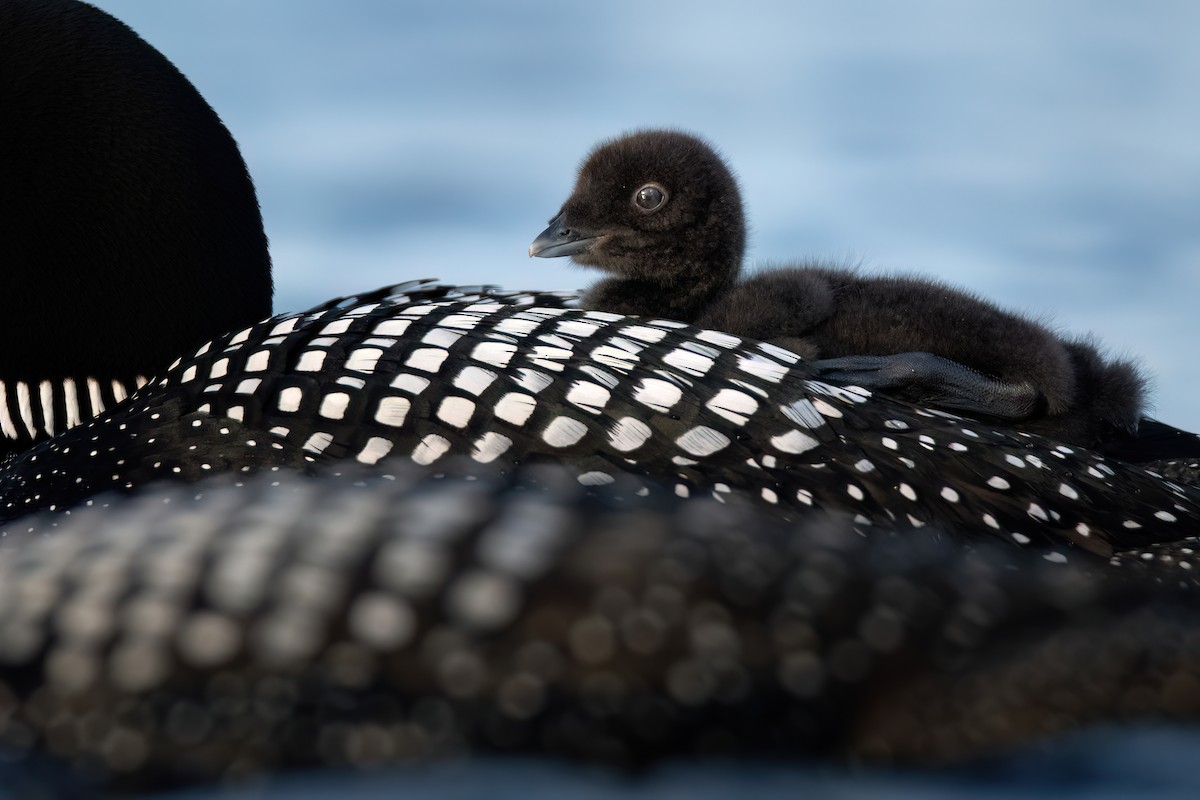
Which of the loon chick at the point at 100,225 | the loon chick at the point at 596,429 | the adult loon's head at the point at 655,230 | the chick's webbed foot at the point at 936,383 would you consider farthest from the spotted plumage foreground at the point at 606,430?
the adult loon's head at the point at 655,230

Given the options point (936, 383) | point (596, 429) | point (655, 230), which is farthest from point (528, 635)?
point (655, 230)

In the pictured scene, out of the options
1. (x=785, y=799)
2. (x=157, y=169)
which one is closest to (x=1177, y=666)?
(x=785, y=799)

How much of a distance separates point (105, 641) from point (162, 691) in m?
0.06

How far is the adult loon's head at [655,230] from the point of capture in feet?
7.32

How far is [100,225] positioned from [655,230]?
99 cm

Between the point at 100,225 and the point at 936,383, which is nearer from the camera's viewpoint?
the point at 936,383

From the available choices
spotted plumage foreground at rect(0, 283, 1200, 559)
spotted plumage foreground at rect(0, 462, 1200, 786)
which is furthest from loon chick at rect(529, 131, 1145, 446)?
spotted plumage foreground at rect(0, 462, 1200, 786)

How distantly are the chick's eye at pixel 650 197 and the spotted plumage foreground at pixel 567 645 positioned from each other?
4.92 feet

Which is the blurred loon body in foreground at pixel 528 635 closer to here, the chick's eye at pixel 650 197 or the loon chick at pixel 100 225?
the loon chick at pixel 100 225

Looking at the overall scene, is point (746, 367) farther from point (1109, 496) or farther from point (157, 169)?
point (157, 169)

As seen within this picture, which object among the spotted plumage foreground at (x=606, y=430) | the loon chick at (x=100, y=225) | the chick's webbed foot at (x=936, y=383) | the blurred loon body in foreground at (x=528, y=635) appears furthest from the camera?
the loon chick at (x=100, y=225)

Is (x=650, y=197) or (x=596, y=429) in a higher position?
(x=650, y=197)

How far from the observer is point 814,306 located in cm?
206

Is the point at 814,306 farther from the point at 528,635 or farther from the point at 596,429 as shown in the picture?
the point at 528,635
